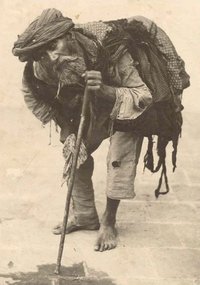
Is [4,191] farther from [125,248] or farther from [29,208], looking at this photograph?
[125,248]

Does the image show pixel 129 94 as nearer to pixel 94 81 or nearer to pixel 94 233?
pixel 94 81

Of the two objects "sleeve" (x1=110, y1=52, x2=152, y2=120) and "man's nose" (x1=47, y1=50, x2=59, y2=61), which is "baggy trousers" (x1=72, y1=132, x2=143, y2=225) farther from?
"man's nose" (x1=47, y1=50, x2=59, y2=61)

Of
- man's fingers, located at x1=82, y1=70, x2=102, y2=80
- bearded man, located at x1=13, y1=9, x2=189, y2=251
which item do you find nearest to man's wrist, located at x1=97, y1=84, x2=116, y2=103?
bearded man, located at x1=13, y1=9, x2=189, y2=251

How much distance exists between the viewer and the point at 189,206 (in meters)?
6.30

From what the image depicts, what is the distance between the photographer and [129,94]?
16.1 ft

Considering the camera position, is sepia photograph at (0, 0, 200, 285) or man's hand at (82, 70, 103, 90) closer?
man's hand at (82, 70, 103, 90)

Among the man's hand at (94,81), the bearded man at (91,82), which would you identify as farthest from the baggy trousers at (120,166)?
the man's hand at (94,81)

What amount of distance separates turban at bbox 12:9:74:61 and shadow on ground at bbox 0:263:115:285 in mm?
1389

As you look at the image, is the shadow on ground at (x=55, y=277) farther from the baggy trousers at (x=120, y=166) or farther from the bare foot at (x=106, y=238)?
the baggy trousers at (x=120, y=166)

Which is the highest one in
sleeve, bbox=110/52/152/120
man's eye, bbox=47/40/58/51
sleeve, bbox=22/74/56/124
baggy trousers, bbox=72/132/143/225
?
man's eye, bbox=47/40/58/51

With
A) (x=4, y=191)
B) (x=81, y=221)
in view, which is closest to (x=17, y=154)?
(x=4, y=191)

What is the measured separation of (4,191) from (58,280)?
5.01 ft

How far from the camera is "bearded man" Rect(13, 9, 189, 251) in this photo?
478cm

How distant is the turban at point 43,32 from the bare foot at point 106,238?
1461 mm
